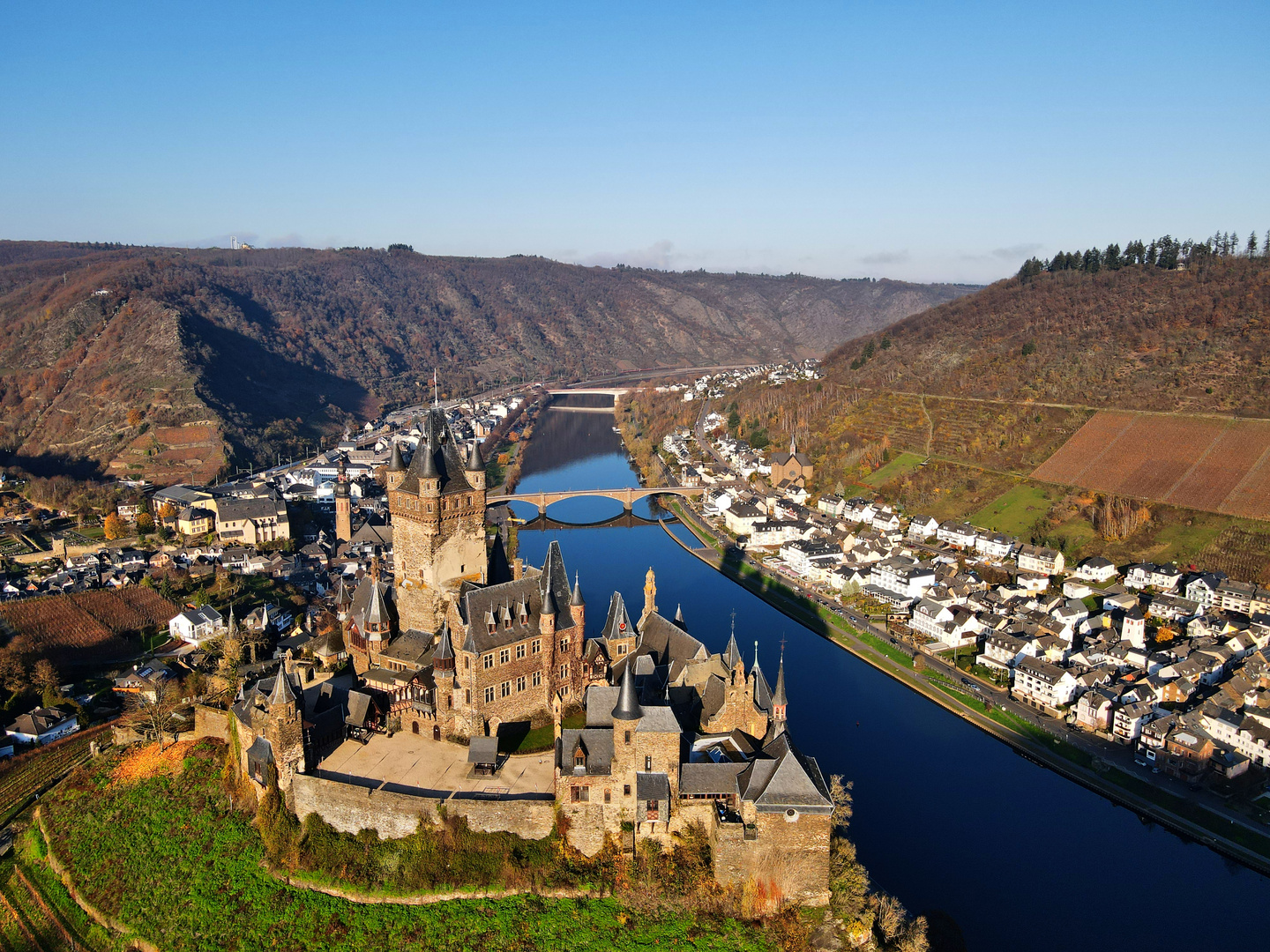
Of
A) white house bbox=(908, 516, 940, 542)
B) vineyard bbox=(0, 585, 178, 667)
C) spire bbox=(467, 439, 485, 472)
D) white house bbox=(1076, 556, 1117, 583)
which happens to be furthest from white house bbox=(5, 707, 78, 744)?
white house bbox=(1076, 556, 1117, 583)

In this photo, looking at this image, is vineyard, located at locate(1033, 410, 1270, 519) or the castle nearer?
the castle

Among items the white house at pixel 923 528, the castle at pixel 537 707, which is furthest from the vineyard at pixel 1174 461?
the castle at pixel 537 707

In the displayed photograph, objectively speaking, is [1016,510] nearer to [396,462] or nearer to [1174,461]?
[1174,461]

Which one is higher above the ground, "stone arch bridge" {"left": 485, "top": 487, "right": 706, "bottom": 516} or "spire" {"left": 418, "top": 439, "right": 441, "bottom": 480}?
"spire" {"left": 418, "top": 439, "right": 441, "bottom": 480}

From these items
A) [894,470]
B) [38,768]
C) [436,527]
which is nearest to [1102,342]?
[894,470]

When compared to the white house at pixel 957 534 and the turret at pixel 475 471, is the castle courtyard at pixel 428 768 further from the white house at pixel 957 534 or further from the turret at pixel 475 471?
the white house at pixel 957 534

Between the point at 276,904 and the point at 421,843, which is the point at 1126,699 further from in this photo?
the point at 276,904

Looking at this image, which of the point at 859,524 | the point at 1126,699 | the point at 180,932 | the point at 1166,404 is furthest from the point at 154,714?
the point at 1166,404

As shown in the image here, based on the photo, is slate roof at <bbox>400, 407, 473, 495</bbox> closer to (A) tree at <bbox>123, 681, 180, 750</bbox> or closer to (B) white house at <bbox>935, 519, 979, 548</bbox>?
(A) tree at <bbox>123, 681, 180, 750</bbox>
